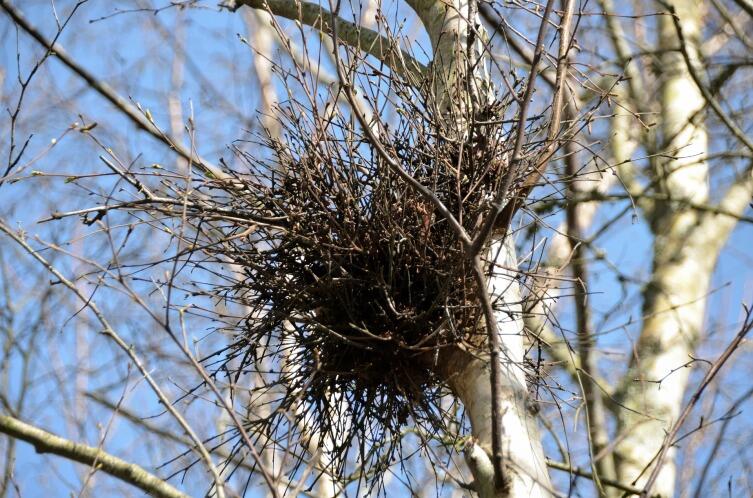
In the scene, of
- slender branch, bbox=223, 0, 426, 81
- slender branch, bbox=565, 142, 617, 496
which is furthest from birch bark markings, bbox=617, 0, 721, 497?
slender branch, bbox=223, 0, 426, 81

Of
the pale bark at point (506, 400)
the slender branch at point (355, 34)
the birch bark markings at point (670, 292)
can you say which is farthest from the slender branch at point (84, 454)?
the birch bark markings at point (670, 292)

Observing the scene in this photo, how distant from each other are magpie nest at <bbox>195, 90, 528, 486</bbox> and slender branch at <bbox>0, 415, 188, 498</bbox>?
38 centimetres

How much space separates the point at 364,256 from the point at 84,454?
0.96 meters

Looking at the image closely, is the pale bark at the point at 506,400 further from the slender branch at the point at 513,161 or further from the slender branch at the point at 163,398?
the slender branch at the point at 163,398

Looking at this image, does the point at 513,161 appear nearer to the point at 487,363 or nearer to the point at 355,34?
the point at 487,363

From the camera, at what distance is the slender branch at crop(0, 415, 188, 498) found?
240 cm

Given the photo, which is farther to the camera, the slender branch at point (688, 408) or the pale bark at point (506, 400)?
the pale bark at point (506, 400)

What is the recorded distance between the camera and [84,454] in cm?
242

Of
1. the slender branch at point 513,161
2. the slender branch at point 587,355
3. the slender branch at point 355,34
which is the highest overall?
the slender branch at point 355,34

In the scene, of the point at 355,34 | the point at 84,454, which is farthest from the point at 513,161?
the point at 84,454

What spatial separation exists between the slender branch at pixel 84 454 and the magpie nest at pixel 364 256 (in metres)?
0.38

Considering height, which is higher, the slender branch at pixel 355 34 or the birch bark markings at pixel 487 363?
the slender branch at pixel 355 34

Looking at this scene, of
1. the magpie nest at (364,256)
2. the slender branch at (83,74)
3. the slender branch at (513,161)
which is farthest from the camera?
the slender branch at (83,74)

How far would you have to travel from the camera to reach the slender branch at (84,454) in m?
2.40
